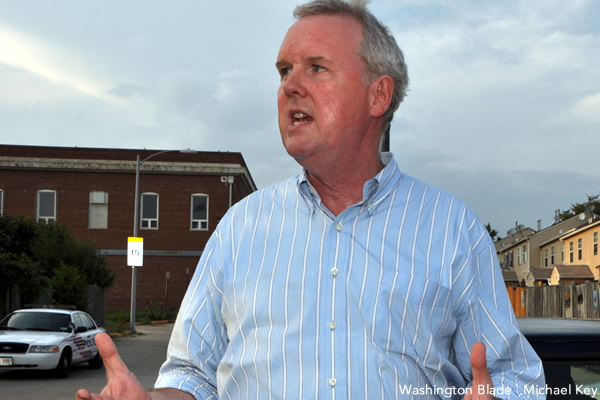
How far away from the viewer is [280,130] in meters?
2.93

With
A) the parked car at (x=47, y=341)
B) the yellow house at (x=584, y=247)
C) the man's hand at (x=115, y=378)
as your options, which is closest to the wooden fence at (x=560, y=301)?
the yellow house at (x=584, y=247)

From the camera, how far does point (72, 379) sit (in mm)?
18203

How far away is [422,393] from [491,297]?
0.37 m

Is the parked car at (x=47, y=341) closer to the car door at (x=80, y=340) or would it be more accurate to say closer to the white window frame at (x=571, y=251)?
the car door at (x=80, y=340)

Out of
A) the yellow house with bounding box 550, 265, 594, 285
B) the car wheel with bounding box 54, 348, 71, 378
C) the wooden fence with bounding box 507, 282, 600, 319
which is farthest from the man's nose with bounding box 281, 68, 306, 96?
the yellow house with bounding box 550, 265, 594, 285

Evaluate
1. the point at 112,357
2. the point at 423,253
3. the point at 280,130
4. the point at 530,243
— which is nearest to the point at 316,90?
the point at 280,130

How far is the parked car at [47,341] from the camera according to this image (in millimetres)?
17656

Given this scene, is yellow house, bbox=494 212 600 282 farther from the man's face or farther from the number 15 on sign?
the man's face

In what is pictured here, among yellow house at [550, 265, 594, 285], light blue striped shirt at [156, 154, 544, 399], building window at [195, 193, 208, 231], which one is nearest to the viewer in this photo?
light blue striped shirt at [156, 154, 544, 399]

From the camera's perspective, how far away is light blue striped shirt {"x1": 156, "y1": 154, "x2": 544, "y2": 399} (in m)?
2.59

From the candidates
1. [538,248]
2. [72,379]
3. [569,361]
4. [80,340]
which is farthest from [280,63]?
[538,248]

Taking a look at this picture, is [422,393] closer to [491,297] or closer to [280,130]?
[491,297]

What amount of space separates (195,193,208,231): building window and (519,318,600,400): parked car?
51926 mm

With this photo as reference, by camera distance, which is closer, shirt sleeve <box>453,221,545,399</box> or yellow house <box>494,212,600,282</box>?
shirt sleeve <box>453,221,545,399</box>
